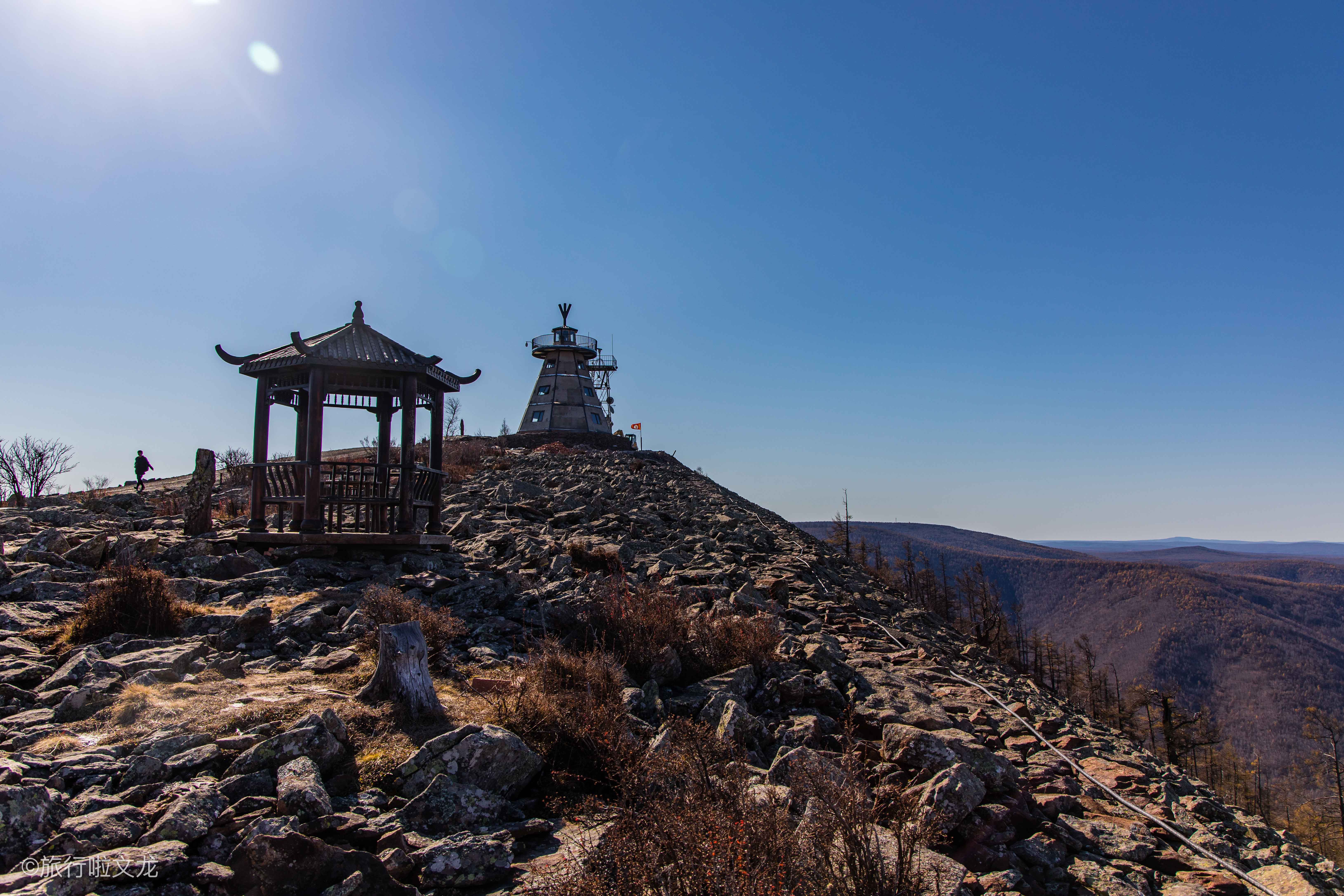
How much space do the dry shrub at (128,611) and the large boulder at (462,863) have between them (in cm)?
465

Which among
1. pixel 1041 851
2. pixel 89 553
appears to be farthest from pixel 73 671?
pixel 1041 851

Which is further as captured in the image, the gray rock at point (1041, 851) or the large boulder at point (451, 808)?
the gray rock at point (1041, 851)

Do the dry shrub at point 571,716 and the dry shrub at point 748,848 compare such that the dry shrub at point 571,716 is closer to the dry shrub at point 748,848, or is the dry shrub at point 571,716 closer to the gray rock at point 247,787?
the dry shrub at point 748,848

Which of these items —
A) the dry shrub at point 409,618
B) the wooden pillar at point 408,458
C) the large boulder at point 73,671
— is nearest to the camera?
the large boulder at point 73,671

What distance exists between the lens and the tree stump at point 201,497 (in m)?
10.9

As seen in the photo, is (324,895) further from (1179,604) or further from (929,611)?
(1179,604)

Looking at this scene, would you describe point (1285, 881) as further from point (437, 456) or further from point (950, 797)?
point (437, 456)

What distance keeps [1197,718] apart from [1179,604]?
149143 mm

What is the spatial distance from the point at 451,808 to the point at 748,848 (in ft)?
6.08

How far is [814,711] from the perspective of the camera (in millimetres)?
5980

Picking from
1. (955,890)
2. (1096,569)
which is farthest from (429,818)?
(1096,569)

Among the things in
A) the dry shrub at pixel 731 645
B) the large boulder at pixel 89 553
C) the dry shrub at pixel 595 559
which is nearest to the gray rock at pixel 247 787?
the dry shrub at pixel 731 645

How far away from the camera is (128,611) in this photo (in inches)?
264

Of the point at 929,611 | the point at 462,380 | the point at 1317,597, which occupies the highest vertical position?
the point at 462,380
